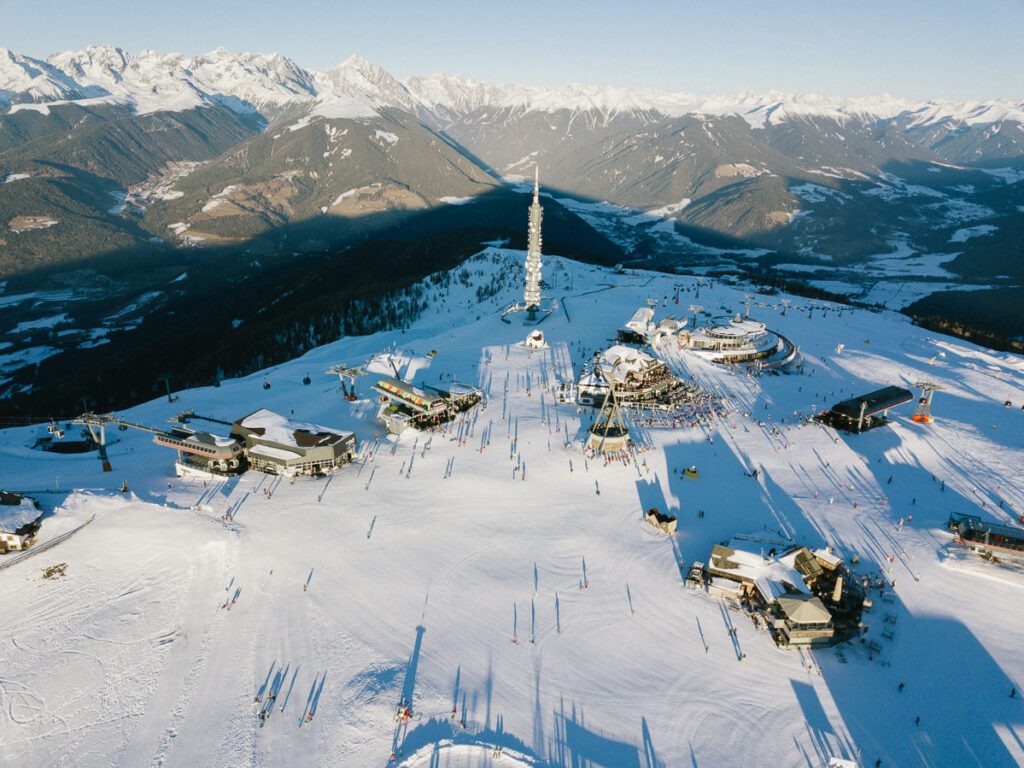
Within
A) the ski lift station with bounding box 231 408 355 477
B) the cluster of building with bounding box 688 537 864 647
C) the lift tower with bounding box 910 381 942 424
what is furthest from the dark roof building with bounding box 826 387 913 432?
the ski lift station with bounding box 231 408 355 477

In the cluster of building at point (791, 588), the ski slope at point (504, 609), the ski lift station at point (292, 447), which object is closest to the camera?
the ski slope at point (504, 609)

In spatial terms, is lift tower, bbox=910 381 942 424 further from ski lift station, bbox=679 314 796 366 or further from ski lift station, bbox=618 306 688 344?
ski lift station, bbox=618 306 688 344

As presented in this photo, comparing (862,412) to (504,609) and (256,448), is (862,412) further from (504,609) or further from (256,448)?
Answer: (256,448)

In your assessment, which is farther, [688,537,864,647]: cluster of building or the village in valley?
[688,537,864,647]: cluster of building

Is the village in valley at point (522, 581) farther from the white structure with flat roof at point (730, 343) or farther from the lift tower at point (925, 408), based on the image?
the white structure with flat roof at point (730, 343)

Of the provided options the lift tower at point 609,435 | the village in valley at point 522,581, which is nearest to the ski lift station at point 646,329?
the village in valley at point 522,581
